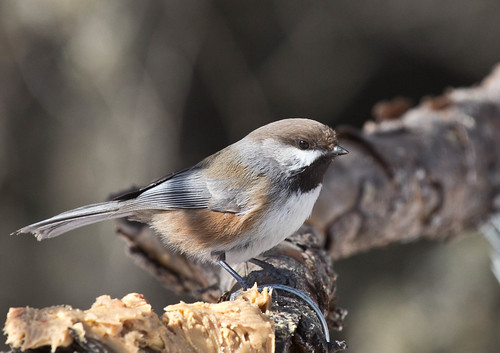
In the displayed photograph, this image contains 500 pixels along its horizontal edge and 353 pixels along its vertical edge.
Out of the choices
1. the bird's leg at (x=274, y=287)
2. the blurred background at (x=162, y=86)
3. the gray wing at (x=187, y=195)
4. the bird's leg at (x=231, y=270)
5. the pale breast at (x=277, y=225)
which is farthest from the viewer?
the blurred background at (x=162, y=86)

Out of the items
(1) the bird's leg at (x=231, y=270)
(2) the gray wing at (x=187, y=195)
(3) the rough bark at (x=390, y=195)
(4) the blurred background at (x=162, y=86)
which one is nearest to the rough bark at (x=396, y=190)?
(3) the rough bark at (x=390, y=195)

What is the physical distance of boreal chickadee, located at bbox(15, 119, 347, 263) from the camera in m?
2.08

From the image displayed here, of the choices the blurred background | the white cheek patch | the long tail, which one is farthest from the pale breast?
the blurred background

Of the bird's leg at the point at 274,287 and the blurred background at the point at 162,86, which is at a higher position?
the blurred background at the point at 162,86

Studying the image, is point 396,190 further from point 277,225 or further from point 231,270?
point 231,270

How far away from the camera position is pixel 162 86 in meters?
5.19

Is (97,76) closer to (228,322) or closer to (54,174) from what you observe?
(54,174)

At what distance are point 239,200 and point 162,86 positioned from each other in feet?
10.7

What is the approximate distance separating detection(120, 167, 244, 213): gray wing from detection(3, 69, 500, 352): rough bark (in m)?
0.26

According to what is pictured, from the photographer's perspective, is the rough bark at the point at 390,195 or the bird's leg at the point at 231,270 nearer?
the bird's leg at the point at 231,270

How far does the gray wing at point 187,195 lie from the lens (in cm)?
219

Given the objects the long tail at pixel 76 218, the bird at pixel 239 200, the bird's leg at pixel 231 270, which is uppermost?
the long tail at pixel 76 218

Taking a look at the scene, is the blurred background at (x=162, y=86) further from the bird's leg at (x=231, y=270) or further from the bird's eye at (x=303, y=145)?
the bird's eye at (x=303, y=145)

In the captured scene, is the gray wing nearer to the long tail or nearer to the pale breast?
the long tail
